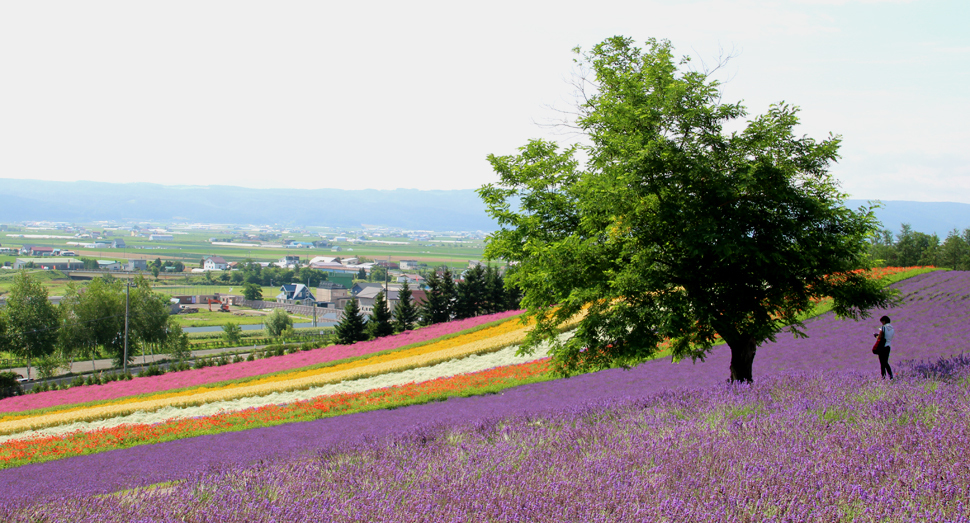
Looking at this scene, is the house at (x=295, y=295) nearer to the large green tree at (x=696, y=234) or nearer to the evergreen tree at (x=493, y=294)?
the evergreen tree at (x=493, y=294)

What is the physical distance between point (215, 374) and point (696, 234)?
36578 mm

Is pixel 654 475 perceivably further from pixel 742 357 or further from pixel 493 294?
pixel 493 294

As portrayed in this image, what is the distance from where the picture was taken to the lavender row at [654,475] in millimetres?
3492

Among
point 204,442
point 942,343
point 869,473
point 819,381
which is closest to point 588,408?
point 819,381

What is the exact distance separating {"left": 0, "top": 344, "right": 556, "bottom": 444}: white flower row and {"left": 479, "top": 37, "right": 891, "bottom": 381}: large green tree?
1187cm

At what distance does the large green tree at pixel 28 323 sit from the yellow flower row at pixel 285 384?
43.8 metres

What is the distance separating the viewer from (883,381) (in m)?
8.02

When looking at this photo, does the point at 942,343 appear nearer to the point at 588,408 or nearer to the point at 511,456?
the point at 588,408

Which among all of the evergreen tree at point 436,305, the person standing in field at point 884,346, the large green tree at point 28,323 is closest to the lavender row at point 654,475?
the person standing in field at point 884,346

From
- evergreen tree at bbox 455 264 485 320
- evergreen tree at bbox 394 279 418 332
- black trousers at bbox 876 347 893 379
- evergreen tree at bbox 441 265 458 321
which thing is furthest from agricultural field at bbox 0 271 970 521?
evergreen tree at bbox 441 265 458 321

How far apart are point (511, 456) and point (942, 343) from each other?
16.4 m

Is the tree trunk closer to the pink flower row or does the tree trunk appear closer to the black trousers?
the black trousers

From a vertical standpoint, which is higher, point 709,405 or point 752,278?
point 752,278

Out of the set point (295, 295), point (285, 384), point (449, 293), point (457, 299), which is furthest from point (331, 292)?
point (285, 384)
